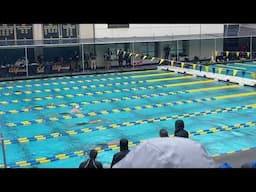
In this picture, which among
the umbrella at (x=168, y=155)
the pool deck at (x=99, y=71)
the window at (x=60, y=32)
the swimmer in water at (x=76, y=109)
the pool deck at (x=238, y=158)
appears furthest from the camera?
the window at (x=60, y=32)

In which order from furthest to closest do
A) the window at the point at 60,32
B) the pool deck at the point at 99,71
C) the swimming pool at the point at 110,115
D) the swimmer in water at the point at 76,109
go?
the window at the point at 60,32, the pool deck at the point at 99,71, the swimmer in water at the point at 76,109, the swimming pool at the point at 110,115

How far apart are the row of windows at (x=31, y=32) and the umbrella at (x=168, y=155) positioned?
22985 mm

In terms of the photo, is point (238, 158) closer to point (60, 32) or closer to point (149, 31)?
point (60, 32)

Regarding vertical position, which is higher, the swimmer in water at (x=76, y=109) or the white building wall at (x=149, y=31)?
the white building wall at (x=149, y=31)

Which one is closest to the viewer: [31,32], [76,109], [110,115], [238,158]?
[238,158]

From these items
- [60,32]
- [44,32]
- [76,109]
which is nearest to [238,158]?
[76,109]

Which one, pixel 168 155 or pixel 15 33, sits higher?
pixel 15 33

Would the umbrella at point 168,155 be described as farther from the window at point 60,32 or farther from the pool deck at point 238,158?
the window at point 60,32

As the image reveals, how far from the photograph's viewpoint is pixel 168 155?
7.63 ft

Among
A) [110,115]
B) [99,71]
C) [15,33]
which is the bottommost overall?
[110,115]

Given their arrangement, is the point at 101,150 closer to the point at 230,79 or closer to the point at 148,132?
the point at 148,132

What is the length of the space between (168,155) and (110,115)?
464 inches

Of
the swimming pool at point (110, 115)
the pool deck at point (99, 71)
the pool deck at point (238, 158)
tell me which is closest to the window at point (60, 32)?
the pool deck at point (99, 71)

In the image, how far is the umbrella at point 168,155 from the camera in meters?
2.32
